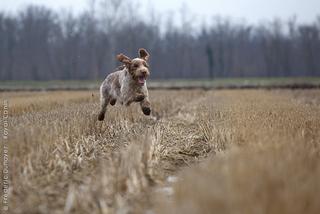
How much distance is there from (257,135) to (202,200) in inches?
113

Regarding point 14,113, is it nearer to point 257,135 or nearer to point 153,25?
point 257,135

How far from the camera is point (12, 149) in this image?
5.14 meters

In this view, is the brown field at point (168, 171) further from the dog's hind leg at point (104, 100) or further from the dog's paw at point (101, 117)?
the dog's hind leg at point (104, 100)

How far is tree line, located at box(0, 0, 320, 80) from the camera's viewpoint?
69000 mm

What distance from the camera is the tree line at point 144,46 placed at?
69.0 m

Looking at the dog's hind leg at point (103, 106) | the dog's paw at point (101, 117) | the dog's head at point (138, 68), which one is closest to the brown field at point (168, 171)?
the dog's head at point (138, 68)

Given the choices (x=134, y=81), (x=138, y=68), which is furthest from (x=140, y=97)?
(x=138, y=68)

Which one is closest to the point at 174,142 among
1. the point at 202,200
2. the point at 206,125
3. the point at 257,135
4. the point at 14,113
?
the point at 206,125

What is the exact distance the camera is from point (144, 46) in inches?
2788

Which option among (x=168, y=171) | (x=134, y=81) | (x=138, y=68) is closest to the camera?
(x=168, y=171)

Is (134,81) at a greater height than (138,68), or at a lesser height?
lesser

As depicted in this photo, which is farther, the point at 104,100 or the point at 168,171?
the point at 104,100

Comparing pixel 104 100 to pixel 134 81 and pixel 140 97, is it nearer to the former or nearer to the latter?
pixel 134 81

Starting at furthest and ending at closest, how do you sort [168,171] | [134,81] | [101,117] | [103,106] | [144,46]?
[144,46] → [103,106] → [101,117] → [134,81] → [168,171]
